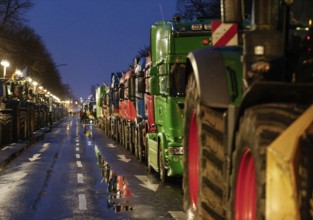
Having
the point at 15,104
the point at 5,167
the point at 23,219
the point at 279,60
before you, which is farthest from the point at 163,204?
the point at 15,104

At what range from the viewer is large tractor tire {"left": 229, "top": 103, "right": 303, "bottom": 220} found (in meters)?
4.59

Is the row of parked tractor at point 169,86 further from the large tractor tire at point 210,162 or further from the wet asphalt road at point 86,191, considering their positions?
the large tractor tire at point 210,162

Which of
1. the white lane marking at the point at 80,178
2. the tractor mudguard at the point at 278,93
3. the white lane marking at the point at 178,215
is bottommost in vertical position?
the white lane marking at the point at 178,215

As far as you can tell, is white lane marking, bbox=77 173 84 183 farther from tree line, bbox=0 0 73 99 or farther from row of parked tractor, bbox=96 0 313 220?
tree line, bbox=0 0 73 99

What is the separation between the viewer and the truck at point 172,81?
47.2 feet

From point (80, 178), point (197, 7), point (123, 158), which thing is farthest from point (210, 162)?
point (197, 7)

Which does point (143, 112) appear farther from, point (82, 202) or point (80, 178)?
point (82, 202)

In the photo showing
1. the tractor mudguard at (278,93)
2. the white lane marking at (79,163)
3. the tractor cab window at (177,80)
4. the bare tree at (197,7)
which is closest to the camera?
the tractor mudguard at (278,93)

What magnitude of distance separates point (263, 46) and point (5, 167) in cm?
1647

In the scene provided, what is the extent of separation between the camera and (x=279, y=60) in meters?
5.67

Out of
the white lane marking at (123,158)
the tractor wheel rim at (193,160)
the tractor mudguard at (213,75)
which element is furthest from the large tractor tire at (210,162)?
the white lane marking at (123,158)

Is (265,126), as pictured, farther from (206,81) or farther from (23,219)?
(23,219)

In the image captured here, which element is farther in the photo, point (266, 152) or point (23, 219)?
point (23, 219)

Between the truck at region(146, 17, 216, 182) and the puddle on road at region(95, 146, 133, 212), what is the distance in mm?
994
